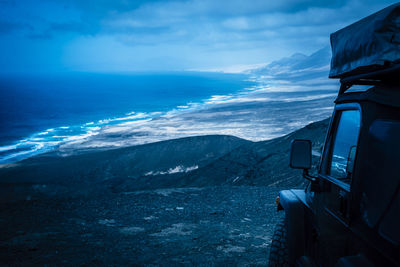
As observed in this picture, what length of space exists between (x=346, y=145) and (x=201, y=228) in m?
5.92

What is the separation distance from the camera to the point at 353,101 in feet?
8.44

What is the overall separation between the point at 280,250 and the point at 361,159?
1.92 meters

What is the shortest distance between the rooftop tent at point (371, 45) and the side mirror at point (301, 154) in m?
0.72

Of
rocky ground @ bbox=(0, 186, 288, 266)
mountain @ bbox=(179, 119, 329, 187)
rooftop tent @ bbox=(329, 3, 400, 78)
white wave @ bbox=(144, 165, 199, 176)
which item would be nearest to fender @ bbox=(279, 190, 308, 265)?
rooftop tent @ bbox=(329, 3, 400, 78)

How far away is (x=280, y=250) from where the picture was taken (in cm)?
378

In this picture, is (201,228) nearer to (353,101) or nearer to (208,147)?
(353,101)

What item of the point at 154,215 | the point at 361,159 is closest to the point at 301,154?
the point at 361,159

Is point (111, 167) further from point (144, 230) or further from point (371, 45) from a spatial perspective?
point (371, 45)

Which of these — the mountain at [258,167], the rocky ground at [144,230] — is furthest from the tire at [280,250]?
the mountain at [258,167]

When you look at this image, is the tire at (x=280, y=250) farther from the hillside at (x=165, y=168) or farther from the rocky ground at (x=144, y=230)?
the hillside at (x=165, y=168)

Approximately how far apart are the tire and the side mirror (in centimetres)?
99

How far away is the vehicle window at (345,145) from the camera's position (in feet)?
8.49

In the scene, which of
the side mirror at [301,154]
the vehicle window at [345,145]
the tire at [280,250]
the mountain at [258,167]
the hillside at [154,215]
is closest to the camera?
the vehicle window at [345,145]

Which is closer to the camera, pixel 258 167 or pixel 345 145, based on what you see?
pixel 345 145
